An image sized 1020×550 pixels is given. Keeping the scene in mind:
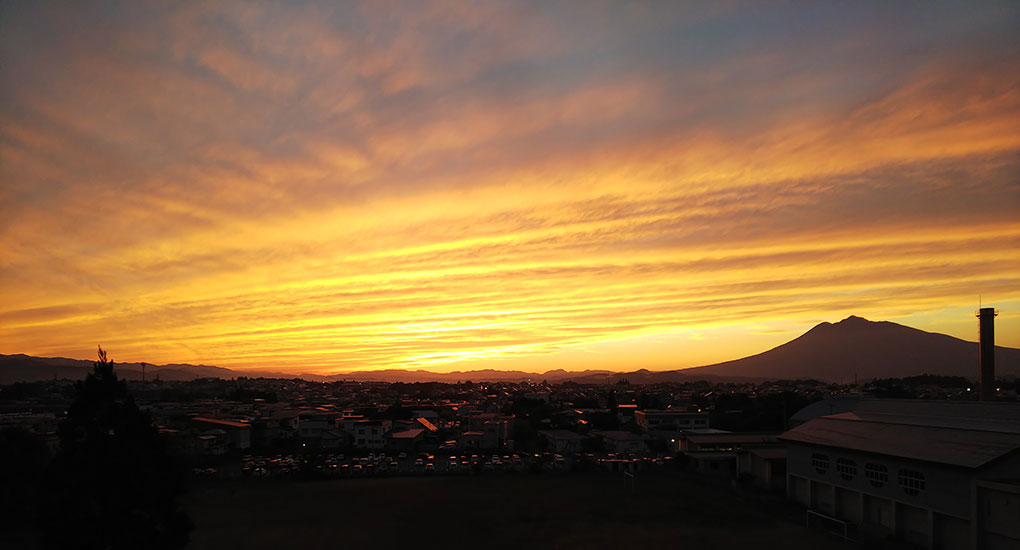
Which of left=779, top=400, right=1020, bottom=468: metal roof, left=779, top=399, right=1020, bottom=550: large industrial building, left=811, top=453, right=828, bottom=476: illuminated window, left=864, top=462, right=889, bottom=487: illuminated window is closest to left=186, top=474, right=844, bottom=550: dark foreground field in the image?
left=779, top=399, right=1020, bottom=550: large industrial building

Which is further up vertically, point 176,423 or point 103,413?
point 103,413

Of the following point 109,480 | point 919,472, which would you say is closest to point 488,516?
point 109,480

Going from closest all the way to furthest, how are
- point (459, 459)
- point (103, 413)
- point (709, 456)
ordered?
point (103, 413)
point (709, 456)
point (459, 459)

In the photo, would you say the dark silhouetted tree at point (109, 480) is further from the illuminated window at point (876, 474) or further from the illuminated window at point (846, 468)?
the illuminated window at point (846, 468)

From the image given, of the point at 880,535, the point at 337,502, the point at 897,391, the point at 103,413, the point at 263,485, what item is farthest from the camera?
the point at 897,391

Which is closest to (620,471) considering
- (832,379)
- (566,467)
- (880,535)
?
(566,467)

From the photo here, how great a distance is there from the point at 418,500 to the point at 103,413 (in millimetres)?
15181

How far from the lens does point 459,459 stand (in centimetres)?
3497

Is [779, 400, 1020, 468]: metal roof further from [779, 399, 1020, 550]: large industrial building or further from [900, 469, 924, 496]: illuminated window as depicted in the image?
[900, 469, 924, 496]: illuminated window

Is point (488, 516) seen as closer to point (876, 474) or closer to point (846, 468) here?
point (846, 468)

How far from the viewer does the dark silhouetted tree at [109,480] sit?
9.27 m

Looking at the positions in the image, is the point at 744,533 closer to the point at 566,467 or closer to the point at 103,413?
the point at 566,467

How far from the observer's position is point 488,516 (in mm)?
20219

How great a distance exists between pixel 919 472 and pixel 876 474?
6.02 feet
